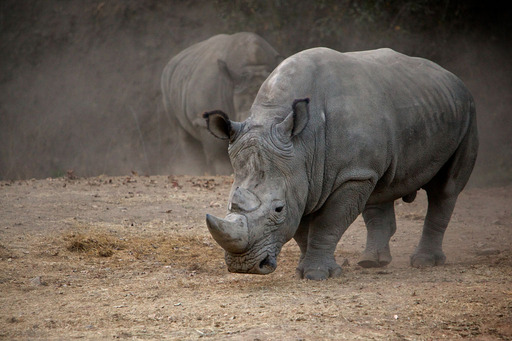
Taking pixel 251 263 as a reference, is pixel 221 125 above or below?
above

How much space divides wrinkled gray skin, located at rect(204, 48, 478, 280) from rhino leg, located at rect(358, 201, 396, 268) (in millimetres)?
14

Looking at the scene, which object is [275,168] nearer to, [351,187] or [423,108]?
[351,187]

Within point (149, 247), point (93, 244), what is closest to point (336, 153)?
point (149, 247)

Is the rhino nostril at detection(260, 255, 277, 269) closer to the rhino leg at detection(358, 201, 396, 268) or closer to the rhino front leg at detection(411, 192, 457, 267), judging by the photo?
the rhino leg at detection(358, 201, 396, 268)

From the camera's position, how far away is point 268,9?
14914 mm

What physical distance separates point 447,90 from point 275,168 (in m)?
2.32

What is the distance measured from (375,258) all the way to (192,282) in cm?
196

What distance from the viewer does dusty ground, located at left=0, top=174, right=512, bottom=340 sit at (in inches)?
179

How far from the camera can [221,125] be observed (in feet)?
19.4

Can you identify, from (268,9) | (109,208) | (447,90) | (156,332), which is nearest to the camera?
(156,332)

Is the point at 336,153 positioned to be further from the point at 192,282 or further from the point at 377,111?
the point at 192,282

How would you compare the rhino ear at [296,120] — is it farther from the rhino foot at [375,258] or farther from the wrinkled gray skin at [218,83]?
the wrinkled gray skin at [218,83]

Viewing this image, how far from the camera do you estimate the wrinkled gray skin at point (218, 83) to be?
42.2ft

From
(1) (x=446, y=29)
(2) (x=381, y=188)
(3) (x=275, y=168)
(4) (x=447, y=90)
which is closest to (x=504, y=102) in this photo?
(1) (x=446, y=29)
